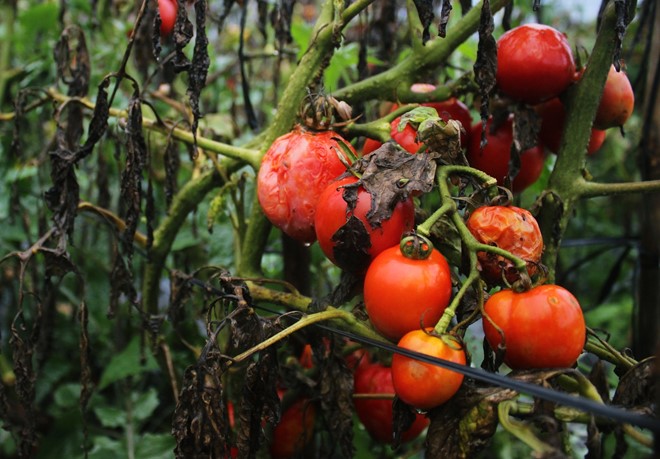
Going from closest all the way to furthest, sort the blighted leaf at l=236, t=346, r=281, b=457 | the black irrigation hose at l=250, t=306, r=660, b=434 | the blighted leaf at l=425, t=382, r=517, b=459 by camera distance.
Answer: the black irrigation hose at l=250, t=306, r=660, b=434 < the blighted leaf at l=425, t=382, r=517, b=459 < the blighted leaf at l=236, t=346, r=281, b=457

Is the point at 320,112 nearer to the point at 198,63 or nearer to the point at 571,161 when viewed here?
the point at 198,63

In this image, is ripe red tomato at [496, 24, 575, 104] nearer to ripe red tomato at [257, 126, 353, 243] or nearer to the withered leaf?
ripe red tomato at [257, 126, 353, 243]

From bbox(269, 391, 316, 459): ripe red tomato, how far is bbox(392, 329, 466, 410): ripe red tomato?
1.33ft

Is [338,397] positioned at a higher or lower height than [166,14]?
lower

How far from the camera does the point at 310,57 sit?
0.87m

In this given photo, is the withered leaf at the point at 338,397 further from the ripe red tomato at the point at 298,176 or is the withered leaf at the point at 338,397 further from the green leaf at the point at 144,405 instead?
the green leaf at the point at 144,405

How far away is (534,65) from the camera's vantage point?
30.9 inches

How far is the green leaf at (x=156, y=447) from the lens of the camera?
1214mm

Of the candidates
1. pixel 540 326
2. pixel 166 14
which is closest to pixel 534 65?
pixel 540 326

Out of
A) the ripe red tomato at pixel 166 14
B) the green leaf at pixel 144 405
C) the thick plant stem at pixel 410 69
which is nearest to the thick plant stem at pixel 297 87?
the thick plant stem at pixel 410 69

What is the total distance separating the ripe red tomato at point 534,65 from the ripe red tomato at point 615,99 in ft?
0.20

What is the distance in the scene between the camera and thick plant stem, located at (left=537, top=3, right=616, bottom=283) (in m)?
0.78

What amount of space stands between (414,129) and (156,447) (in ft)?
2.78

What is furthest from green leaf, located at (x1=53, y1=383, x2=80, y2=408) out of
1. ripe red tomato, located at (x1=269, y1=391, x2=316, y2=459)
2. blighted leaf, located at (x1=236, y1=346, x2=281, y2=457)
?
blighted leaf, located at (x1=236, y1=346, x2=281, y2=457)
